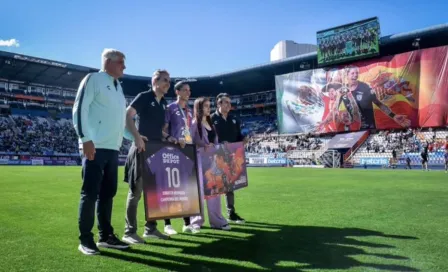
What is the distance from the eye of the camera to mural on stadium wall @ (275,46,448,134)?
32.1m

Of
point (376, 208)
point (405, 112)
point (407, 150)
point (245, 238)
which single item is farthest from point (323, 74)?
point (245, 238)

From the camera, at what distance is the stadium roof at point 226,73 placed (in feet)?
120

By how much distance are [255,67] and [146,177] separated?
44661mm

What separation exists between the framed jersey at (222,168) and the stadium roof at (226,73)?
35.4 m

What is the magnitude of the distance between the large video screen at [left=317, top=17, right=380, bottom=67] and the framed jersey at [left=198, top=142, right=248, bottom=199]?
33.5 meters

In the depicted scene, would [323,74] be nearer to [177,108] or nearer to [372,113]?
[372,113]

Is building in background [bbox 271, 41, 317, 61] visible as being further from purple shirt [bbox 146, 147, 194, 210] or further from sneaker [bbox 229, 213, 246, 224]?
purple shirt [bbox 146, 147, 194, 210]

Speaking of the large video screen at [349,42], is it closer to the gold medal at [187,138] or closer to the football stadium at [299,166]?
the football stadium at [299,166]

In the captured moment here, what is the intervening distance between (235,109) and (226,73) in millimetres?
10380

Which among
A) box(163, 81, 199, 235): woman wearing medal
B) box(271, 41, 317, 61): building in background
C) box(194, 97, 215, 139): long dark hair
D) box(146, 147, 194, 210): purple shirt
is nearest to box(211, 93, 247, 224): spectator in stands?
box(194, 97, 215, 139): long dark hair

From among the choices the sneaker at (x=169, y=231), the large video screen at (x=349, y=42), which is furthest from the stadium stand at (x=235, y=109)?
the sneaker at (x=169, y=231)

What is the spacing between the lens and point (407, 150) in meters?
31.1

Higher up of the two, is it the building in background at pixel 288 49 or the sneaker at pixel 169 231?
the building in background at pixel 288 49

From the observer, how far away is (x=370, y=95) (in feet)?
116
